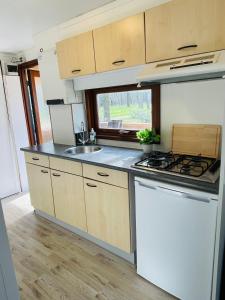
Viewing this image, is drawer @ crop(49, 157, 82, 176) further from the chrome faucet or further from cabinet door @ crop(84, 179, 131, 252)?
the chrome faucet

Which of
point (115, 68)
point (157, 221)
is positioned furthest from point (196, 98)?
point (157, 221)

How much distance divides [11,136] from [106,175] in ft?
7.65

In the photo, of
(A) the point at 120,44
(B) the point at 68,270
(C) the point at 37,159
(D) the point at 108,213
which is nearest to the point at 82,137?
(C) the point at 37,159

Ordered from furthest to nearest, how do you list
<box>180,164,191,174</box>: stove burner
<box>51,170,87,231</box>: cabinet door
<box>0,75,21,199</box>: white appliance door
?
1. <box>0,75,21,199</box>: white appliance door
2. <box>51,170,87,231</box>: cabinet door
3. <box>180,164,191,174</box>: stove burner

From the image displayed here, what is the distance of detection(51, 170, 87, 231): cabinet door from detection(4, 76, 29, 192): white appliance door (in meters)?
1.52

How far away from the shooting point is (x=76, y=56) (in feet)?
7.44

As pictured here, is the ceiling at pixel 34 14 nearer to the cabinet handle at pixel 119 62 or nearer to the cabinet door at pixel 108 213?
the cabinet handle at pixel 119 62

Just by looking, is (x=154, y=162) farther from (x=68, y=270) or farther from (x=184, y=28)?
(x=68, y=270)

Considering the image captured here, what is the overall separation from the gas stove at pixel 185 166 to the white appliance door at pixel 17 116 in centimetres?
259

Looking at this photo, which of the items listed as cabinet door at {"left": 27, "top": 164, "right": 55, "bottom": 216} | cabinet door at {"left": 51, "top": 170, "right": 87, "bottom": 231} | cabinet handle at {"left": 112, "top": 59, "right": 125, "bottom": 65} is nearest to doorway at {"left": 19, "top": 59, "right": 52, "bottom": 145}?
cabinet door at {"left": 27, "top": 164, "right": 55, "bottom": 216}

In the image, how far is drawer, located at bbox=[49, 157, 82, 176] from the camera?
220 cm

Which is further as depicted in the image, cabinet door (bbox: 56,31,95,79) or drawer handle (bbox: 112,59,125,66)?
cabinet door (bbox: 56,31,95,79)

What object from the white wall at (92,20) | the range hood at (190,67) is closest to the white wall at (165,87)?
the white wall at (92,20)

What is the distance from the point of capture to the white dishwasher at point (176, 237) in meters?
1.38
